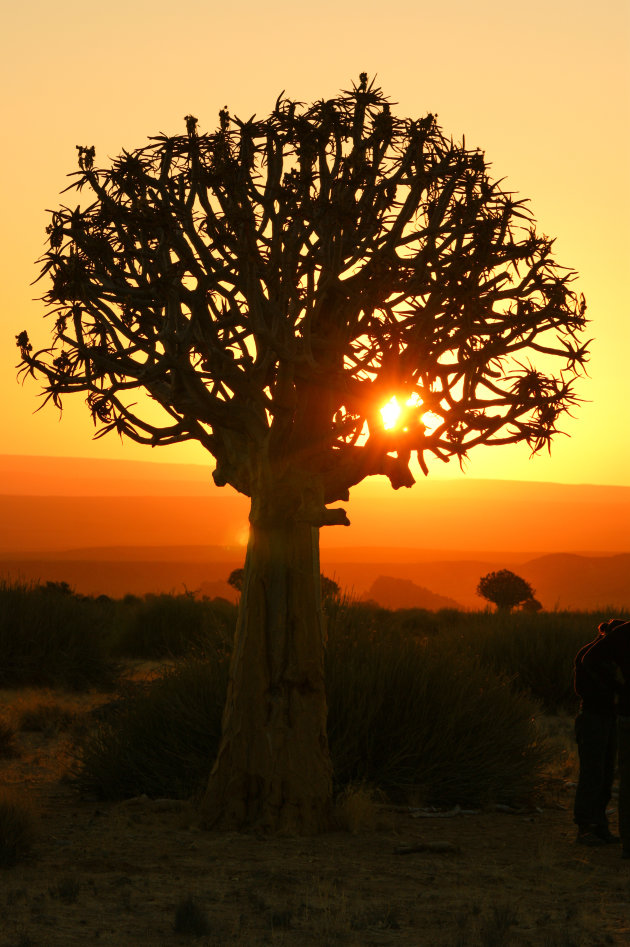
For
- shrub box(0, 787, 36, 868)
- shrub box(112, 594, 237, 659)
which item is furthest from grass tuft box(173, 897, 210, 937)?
shrub box(112, 594, 237, 659)

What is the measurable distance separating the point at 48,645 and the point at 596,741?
521 inches

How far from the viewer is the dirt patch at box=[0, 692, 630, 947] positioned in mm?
7070

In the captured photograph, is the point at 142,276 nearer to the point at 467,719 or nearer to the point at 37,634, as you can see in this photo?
the point at 467,719

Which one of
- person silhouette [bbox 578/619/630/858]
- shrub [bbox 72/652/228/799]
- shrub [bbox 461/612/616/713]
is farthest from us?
shrub [bbox 461/612/616/713]

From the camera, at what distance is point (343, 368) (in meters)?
10.2

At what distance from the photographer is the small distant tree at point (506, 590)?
110 feet

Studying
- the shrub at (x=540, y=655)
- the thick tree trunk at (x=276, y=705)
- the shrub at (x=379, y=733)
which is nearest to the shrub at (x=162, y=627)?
the shrub at (x=540, y=655)

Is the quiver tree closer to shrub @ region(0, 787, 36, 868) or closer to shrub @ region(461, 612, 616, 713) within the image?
shrub @ region(0, 787, 36, 868)

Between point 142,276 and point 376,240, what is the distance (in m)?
2.27

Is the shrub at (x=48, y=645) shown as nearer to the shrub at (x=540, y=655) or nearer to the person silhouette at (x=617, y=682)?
the shrub at (x=540, y=655)

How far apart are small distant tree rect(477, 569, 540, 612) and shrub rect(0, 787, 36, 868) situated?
2524 centimetres

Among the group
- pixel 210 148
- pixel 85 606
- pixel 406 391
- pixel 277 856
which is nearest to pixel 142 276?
pixel 210 148

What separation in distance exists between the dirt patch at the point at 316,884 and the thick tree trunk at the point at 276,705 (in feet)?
0.96

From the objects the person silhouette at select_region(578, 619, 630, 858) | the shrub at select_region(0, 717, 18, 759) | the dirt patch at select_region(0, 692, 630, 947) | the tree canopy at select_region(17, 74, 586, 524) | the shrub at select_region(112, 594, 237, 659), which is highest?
the tree canopy at select_region(17, 74, 586, 524)
